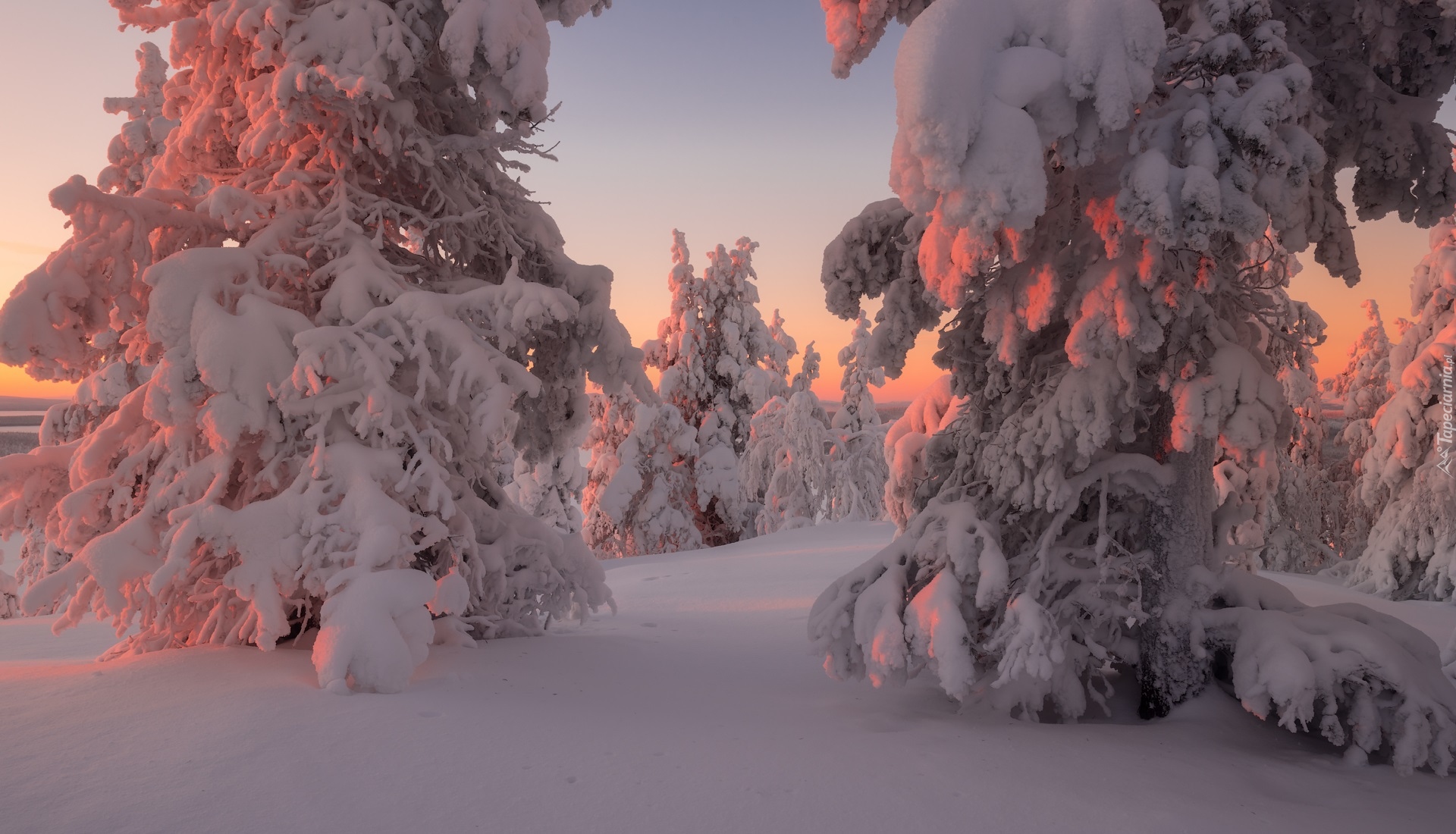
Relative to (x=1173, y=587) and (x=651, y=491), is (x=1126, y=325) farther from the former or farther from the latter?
(x=651, y=491)

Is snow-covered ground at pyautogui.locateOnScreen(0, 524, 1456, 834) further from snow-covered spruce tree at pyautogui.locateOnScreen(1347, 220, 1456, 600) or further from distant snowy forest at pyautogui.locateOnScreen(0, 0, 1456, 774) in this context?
snow-covered spruce tree at pyautogui.locateOnScreen(1347, 220, 1456, 600)

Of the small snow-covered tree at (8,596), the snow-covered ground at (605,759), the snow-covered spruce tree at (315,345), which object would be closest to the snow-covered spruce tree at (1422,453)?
the snow-covered ground at (605,759)

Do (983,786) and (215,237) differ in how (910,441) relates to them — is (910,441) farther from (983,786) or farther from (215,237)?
(215,237)

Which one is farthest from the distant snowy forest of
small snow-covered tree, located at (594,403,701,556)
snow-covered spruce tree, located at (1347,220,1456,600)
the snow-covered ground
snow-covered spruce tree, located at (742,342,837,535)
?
snow-covered spruce tree, located at (742,342,837,535)

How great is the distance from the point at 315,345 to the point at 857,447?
67.7 ft

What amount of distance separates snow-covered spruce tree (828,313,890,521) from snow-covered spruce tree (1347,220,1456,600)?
1134 cm

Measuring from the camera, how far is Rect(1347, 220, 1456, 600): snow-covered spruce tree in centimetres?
1208

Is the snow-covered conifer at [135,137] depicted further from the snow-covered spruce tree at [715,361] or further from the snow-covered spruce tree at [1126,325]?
the snow-covered spruce tree at [715,361]

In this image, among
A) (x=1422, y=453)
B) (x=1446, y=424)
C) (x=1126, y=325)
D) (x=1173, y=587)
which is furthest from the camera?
(x=1422, y=453)

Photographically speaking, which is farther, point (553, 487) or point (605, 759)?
point (553, 487)

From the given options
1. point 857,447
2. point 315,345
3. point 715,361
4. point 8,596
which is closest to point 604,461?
point 715,361

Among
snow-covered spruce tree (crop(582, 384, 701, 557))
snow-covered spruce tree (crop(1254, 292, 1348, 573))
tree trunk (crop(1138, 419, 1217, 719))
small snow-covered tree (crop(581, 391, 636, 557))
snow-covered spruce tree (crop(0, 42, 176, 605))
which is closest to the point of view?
tree trunk (crop(1138, 419, 1217, 719))

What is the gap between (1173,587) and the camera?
16.6 feet

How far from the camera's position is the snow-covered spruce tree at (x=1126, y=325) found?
3.85 meters
